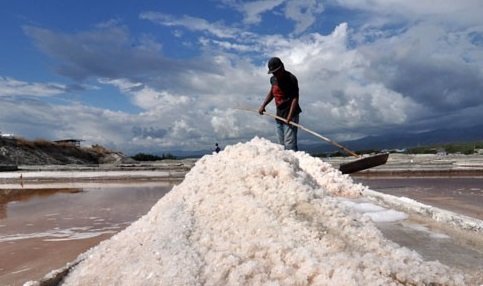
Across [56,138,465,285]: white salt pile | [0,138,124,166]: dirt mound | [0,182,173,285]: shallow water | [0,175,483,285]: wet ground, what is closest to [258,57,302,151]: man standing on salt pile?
[0,175,483,285]: wet ground

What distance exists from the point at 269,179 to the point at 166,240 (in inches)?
29.2

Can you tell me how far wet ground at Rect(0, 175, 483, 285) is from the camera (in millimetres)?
2233

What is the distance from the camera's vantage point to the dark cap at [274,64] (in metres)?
5.30

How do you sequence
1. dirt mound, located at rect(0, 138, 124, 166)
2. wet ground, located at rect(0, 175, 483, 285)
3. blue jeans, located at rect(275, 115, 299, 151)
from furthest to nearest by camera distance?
dirt mound, located at rect(0, 138, 124, 166), blue jeans, located at rect(275, 115, 299, 151), wet ground, located at rect(0, 175, 483, 285)

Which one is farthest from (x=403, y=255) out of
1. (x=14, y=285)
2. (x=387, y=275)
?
(x=14, y=285)

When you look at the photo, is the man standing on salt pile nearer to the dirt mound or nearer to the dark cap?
the dark cap

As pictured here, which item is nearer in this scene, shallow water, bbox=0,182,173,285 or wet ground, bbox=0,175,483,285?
wet ground, bbox=0,175,483,285

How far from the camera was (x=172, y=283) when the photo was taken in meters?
1.62

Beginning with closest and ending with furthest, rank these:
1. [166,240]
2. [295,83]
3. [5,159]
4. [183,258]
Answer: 1. [183,258]
2. [166,240]
3. [295,83]
4. [5,159]

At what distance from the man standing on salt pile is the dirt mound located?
14.6m

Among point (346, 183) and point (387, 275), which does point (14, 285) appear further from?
point (346, 183)

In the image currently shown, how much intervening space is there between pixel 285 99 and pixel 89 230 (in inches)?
121

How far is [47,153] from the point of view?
72.1ft

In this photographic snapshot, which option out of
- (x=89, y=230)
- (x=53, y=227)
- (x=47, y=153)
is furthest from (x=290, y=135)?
(x=47, y=153)
